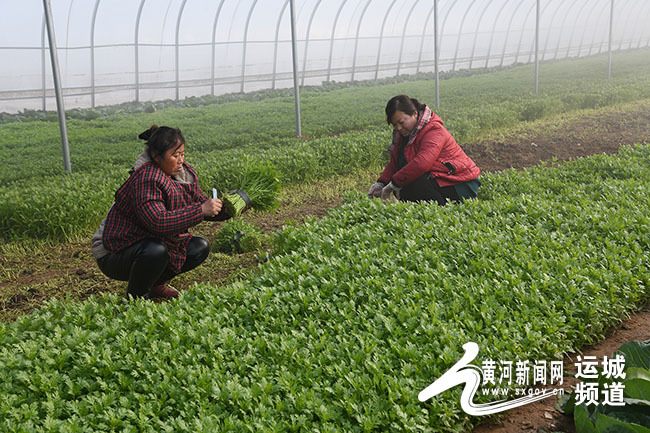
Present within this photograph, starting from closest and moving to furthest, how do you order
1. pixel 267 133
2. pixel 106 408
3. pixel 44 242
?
pixel 106 408, pixel 44 242, pixel 267 133

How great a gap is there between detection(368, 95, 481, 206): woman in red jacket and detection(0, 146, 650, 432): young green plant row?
0.86 meters

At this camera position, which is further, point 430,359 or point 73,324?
point 73,324

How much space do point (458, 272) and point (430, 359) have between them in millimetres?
1203

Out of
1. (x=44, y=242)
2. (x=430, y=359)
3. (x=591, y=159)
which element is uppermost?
(x=591, y=159)

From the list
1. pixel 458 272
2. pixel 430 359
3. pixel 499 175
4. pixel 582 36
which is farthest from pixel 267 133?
pixel 582 36

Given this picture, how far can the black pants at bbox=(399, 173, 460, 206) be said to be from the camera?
6.10 m

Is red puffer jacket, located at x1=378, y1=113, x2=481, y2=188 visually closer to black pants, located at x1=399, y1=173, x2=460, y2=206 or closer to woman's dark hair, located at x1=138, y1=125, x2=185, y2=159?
black pants, located at x1=399, y1=173, x2=460, y2=206

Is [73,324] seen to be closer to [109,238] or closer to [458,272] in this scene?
[109,238]

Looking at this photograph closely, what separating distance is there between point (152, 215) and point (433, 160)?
2915 millimetres

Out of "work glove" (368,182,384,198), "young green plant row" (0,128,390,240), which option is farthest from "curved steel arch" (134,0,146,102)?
"work glove" (368,182,384,198)

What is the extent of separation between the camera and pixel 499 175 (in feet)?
22.7

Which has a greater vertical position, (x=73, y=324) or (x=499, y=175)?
(x=499, y=175)

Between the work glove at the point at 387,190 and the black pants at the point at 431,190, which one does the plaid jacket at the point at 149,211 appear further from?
the black pants at the point at 431,190

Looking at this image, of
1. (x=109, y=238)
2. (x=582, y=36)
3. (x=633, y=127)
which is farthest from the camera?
(x=582, y=36)
